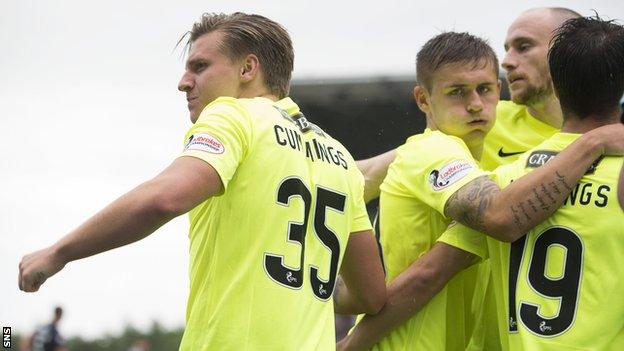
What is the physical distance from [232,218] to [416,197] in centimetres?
129

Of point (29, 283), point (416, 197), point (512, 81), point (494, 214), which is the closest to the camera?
point (29, 283)

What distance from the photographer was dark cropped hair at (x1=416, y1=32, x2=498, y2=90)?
6.26 m

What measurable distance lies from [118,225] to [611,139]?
89.3 inches

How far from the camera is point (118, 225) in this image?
4.59 metres

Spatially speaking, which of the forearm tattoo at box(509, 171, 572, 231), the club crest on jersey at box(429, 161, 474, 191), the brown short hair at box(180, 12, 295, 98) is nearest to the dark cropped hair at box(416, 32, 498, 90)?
the club crest on jersey at box(429, 161, 474, 191)

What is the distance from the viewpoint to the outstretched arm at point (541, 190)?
513cm

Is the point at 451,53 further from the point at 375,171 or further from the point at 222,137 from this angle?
the point at 222,137

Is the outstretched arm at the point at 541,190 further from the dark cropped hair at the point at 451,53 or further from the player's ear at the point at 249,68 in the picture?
the player's ear at the point at 249,68

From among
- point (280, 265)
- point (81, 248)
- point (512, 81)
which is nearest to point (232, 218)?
point (280, 265)

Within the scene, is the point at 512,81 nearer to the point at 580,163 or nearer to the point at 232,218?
the point at 580,163

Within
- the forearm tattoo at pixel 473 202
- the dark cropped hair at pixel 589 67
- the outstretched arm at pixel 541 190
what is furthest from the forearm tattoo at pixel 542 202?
the dark cropped hair at pixel 589 67

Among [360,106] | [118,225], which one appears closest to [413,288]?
[118,225]

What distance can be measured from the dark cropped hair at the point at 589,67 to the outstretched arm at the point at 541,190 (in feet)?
0.48

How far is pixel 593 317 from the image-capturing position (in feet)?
16.6
